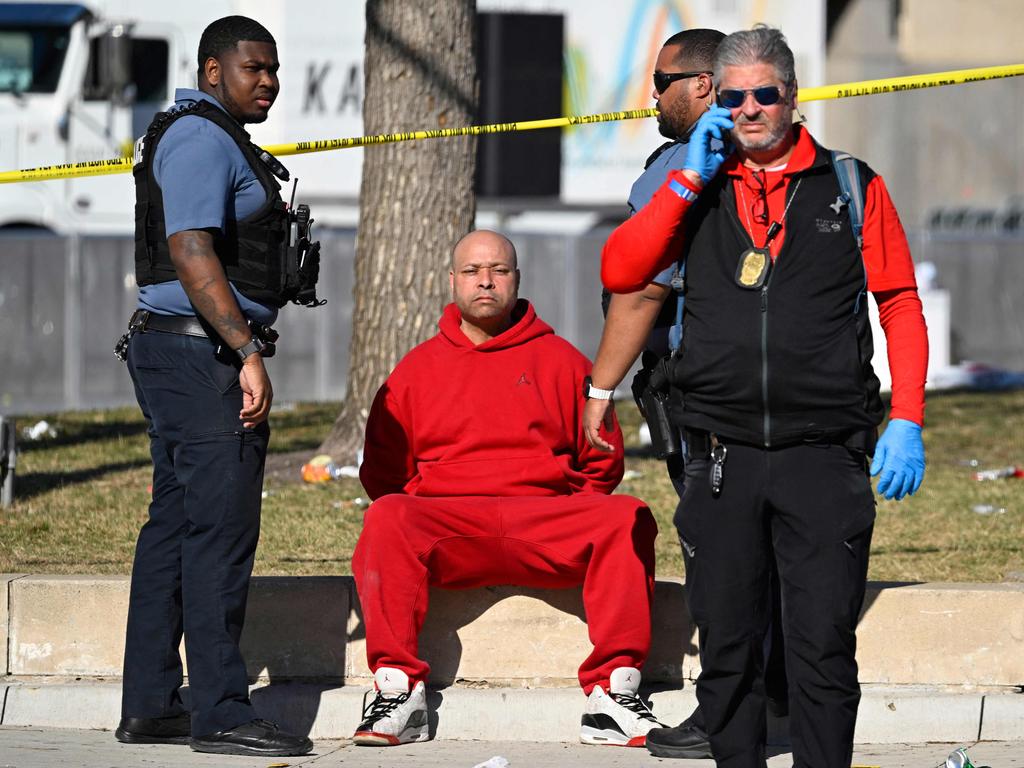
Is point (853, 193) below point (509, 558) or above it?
above

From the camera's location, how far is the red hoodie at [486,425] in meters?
5.11

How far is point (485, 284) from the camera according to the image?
5.28 m

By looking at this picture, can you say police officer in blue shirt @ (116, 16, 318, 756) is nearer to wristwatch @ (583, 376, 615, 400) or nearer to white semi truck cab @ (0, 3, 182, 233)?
wristwatch @ (583, 376, 615, 400)

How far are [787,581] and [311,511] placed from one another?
12.6 feet

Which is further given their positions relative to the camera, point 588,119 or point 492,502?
point 588,119

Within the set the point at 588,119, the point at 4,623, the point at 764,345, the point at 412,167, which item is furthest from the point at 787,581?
the point at 412,167

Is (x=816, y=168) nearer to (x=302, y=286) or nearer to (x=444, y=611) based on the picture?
(x=302, y=286)

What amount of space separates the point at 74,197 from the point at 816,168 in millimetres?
13412

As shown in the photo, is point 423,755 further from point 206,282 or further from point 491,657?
point 206,282

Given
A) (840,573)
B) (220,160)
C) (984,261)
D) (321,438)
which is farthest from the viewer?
(984,261)

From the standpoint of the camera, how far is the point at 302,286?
467cm

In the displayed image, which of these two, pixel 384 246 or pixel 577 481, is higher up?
pixel 384 246

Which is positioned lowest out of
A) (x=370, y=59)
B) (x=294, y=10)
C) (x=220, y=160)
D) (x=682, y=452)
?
(x=682, y=452)

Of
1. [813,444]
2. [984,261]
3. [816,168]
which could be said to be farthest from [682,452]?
[984,261]
